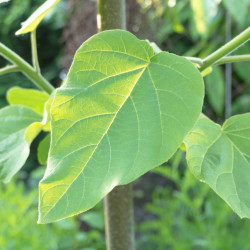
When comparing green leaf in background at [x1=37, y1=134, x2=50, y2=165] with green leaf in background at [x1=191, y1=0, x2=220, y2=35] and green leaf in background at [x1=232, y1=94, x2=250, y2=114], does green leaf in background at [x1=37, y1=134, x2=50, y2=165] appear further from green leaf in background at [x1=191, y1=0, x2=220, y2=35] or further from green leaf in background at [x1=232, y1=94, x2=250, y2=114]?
green leaf in background at [x1=232, y1=94, x2=250, y2=114]

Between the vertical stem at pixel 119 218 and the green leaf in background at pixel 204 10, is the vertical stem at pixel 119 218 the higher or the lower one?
the higher one

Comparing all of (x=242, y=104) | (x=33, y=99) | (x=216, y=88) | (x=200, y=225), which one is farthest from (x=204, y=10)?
(x=33, y=99)

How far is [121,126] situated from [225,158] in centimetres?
7

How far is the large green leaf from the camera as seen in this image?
192 millimetres

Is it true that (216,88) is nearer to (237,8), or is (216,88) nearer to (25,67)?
(237,8)

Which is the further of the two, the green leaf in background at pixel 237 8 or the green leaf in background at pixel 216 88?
the green leaf in background at pixel 216 88

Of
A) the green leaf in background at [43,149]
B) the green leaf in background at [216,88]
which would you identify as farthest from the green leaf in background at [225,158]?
the green leaf in background at [216,88]

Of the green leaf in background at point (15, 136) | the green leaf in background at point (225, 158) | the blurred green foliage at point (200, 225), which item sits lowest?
the blurred green foliage at point (200, 225)

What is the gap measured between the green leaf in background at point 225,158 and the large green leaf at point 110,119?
0.03 meters

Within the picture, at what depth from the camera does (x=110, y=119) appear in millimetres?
207

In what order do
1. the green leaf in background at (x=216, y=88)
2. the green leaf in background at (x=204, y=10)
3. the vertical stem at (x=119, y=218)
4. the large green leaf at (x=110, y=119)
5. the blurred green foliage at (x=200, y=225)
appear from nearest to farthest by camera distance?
the large green leaf at (x=110, y=119) → the vertical stem at (x=119, y=218) → the blurred green foliage at (x=200, y=225) → the green leaf in background at (x=204, y=10) → the green leaf in background at (x=216, y=88)

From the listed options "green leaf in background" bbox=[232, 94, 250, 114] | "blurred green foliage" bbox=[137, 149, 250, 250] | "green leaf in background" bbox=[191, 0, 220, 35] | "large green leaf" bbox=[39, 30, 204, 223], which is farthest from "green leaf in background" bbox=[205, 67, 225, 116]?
"large green leaf" bbox=[39, 30, 204, 223]

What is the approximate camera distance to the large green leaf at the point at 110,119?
0.19 m

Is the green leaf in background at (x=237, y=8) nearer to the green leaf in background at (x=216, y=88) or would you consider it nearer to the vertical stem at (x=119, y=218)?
the green leaf in background at (x=216, y=88)
